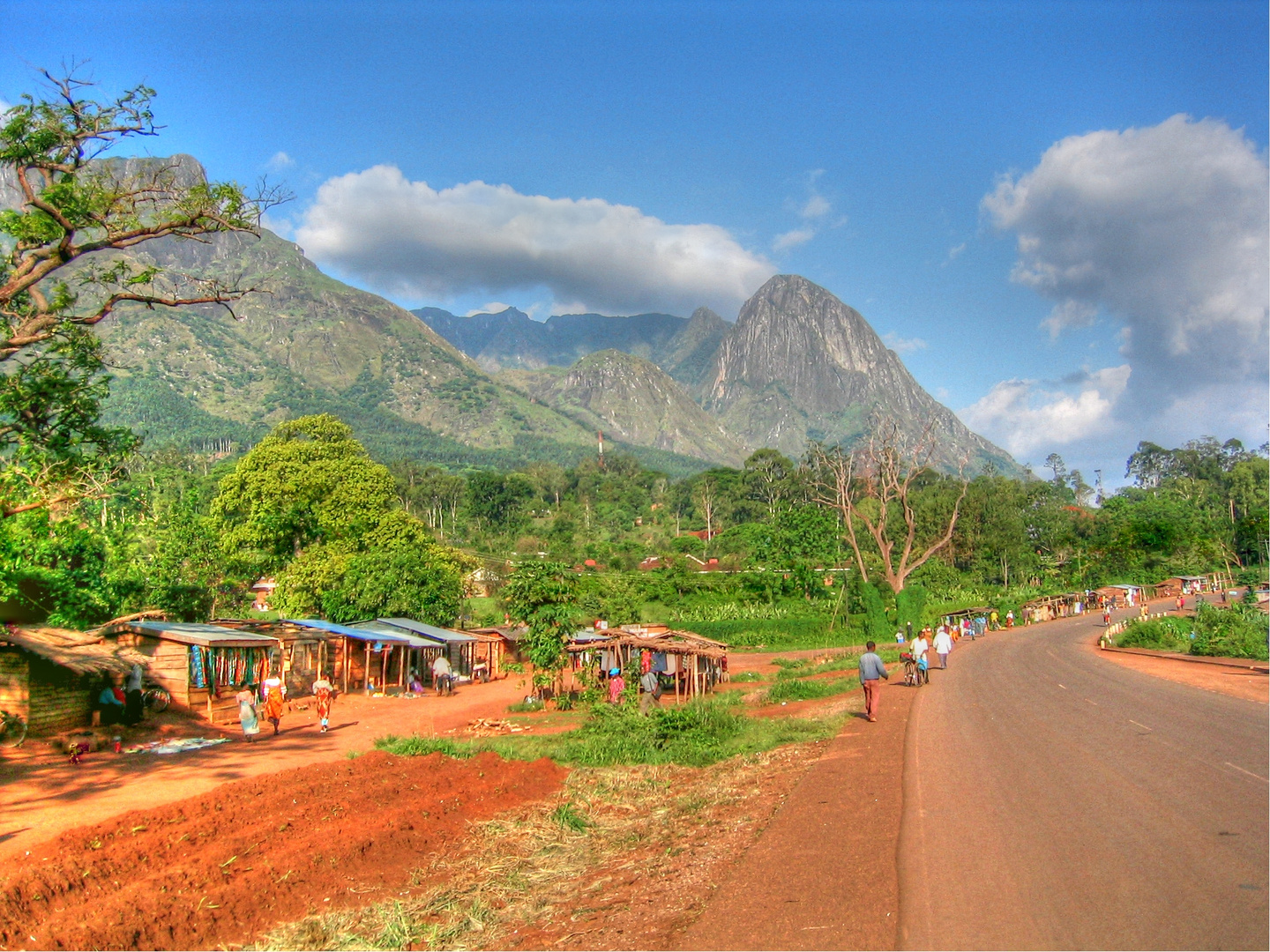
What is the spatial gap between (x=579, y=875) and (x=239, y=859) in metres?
3.12

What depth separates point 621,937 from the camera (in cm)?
582

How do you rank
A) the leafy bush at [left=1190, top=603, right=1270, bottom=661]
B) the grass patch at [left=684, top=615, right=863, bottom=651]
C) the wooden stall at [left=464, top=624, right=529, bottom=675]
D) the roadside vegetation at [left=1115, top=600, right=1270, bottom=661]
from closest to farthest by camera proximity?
the leafy bush at [left=1190, top=603, right=1270, bottom=661]
the roadside vegetation at [left=1115, top=600, right=1270, bottom=661]
the wooden stall at [left=464, top=624, right=529, bottom=675]
the grass patch at [left=684, top=615, right=863, bottom=651]

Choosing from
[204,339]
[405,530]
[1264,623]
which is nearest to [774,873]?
[1264,623]

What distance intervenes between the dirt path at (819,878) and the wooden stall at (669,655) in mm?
12229

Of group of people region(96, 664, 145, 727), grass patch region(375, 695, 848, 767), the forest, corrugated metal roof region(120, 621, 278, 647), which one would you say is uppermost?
the forest

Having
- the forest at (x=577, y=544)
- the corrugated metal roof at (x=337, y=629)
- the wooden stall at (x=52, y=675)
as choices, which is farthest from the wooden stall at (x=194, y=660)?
the corrugated metal roof at (x=337, y=629)

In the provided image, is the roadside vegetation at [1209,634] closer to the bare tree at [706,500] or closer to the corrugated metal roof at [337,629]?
the corrugated metal roof at [337,629]

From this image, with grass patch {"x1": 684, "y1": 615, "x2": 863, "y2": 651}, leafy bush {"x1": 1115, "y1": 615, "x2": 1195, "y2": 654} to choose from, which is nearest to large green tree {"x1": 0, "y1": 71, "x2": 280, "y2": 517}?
leafy bush {"x1": 1115, "y1": 615, "x2": 1195, "y2": 654}

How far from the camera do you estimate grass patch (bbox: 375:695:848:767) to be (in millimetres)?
13617

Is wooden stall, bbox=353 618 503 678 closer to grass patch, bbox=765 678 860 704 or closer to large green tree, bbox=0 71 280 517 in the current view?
grass patch, bbox=765 678 860 704

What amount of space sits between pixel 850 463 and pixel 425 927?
37.6 meters

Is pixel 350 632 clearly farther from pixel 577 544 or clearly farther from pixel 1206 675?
pixel 577 544

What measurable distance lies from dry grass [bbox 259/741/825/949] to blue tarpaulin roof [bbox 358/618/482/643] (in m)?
17.4

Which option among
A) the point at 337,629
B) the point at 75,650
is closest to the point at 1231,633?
the point at 337,629
